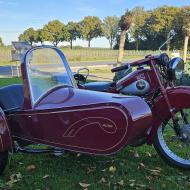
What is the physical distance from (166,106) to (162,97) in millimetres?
112

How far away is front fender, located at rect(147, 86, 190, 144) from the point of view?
4.66m

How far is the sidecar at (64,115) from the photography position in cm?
411

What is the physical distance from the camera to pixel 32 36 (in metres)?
78.6

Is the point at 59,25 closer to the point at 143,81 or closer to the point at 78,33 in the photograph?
the point at 78,33

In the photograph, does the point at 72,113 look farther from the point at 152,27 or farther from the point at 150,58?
the point at 152,27

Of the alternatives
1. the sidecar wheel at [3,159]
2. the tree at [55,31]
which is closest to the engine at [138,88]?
the sidecar wheel at [3,159]

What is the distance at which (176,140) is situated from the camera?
16.4ft

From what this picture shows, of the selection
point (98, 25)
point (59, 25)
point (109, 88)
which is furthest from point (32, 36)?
point (109, 88)

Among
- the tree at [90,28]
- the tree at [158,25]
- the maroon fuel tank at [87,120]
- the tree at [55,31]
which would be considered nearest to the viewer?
the maroon fuel tank at [87,120]

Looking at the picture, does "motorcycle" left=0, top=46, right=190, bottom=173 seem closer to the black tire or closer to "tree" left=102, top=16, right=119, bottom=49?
the black tire

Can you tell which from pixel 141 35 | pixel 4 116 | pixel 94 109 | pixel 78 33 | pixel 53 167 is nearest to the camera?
pixel 94 109

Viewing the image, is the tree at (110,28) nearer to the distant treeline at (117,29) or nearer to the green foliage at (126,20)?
the distant treeline at (117,29)

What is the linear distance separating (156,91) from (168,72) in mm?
261

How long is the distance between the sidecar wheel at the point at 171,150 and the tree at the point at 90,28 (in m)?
79.4
